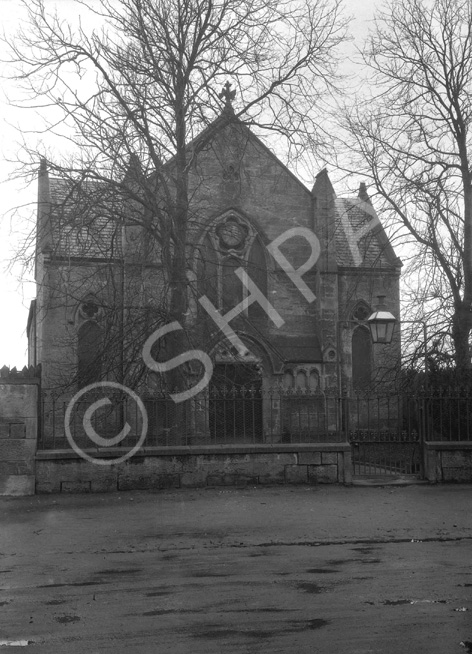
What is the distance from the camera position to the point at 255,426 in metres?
16.4

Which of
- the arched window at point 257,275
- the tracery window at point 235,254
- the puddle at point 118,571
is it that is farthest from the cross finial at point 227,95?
the puddle at point 118,571

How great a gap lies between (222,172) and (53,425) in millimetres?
15579

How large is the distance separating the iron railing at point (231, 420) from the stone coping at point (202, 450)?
7.9 inches

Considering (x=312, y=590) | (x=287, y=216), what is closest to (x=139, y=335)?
(x=312, y=590)

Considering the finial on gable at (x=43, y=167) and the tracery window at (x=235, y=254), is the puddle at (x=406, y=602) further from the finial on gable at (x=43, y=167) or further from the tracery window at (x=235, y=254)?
the tracery window at (x=235, y=254)

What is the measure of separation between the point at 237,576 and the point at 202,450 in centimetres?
756

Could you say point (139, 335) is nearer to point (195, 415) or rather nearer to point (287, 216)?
point (195, 415)

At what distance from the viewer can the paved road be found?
5.91 metres

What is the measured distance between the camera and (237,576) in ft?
26.4

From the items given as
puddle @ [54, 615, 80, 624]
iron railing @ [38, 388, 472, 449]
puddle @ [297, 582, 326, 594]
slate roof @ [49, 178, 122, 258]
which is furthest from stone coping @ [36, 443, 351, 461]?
puddle @ [54, 615, 80, 624]

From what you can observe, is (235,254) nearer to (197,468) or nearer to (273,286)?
(273,286)

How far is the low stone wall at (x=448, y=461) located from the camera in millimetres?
16547

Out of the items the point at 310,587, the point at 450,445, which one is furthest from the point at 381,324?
the point at 310,587

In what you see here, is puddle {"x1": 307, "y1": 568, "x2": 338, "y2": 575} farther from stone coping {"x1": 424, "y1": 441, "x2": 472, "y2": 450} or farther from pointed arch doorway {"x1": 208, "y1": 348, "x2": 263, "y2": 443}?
A: stone coping {"x1": 424, "y1": 441, "x2": 472, "y2": 450}
